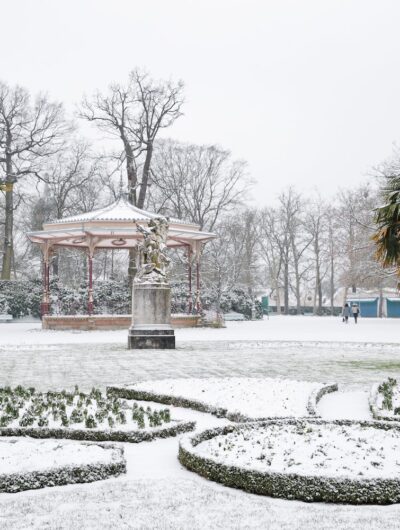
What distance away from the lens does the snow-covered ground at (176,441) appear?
14.8 ft

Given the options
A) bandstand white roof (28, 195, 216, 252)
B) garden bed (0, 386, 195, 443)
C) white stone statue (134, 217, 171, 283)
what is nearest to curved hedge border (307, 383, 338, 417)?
garden bed (0, 386, 195, 443)

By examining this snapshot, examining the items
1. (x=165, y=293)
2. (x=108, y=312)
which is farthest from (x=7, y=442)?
(x=108, y=312)

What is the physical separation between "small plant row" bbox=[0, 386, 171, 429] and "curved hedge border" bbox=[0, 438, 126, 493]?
4.88 ft

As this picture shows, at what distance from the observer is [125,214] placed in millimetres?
31031

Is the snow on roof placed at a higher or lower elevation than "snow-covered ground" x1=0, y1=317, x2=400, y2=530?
higher

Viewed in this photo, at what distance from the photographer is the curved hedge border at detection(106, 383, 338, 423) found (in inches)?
315

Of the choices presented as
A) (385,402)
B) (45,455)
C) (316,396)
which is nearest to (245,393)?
(316,396)

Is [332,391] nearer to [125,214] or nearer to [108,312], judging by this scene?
[125,214]

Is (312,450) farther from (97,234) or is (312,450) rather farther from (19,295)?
(19,295)

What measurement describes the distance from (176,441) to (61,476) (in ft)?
5.80

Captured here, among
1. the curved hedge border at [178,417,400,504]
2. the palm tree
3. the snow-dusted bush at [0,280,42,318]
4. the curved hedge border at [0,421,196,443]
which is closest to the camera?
the curved hedge border at [178,417,400,504]

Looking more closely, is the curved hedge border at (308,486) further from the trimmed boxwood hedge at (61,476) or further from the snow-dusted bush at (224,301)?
the snow-dusted bush at (224,301)

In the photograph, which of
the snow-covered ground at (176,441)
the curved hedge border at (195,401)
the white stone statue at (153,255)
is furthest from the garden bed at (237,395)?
the white stone statue at (153,255)

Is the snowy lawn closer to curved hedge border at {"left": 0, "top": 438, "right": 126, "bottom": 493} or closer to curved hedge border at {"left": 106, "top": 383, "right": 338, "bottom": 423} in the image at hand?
curved hedge border at {"left": 0, "top": 438, "right": 126, "bottom": 493}
